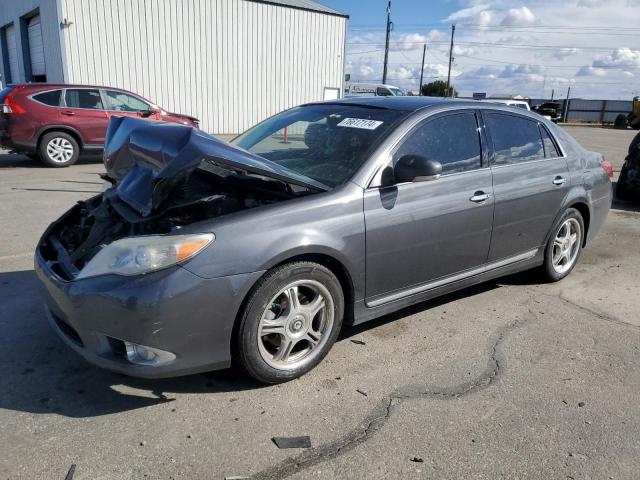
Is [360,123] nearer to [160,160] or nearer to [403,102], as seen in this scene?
[403,102]

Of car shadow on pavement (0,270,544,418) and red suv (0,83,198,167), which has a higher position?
red suv (0,83,198,167)

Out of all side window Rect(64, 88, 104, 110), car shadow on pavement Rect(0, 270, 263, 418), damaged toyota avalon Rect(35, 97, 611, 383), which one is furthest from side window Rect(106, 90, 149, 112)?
car shadow on pavement Rect(0, 270, 263, 418)

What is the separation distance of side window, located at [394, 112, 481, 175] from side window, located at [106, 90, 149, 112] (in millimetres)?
9829

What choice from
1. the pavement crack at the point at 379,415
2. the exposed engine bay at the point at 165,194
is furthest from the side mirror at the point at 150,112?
the pavement crack at the point at 379,415

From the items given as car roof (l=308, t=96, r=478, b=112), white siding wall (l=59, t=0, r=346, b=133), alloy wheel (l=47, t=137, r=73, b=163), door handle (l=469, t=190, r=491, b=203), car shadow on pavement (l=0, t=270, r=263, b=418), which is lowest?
car shadow on pavement (l=0, t=270, r=263, b=418)

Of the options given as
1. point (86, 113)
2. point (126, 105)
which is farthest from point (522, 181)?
point (126, 105)

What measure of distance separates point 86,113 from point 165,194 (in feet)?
31.4

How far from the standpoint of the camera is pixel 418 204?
3.38m

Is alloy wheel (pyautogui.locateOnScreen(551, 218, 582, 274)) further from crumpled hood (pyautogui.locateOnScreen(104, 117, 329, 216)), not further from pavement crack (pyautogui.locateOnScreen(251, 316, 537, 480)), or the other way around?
crumpled hood (pyautogui.locateOnScreen(104, 117, 329, 216))

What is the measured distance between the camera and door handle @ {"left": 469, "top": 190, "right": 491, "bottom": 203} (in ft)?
12.2

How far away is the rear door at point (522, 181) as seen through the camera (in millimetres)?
3963

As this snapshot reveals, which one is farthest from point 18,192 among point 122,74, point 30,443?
point 122,74

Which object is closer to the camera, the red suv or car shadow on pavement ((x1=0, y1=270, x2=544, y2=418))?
car shadow on pavement ((x1=0, y1=270, x2=544, y2=418))

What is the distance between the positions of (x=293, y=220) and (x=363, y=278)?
0.63m
